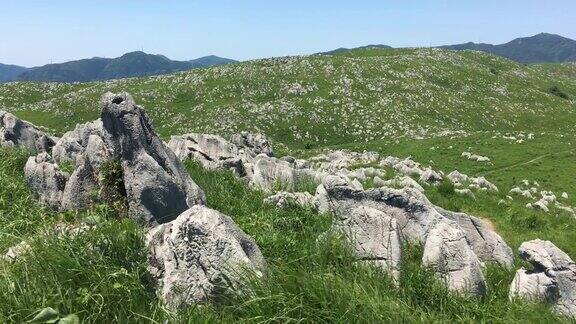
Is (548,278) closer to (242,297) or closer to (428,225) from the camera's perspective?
(428,225)

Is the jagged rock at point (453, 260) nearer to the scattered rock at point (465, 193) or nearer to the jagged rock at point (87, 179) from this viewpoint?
the jagged rock at point (87, 179)

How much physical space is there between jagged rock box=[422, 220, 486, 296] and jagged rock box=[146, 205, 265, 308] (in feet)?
15.1

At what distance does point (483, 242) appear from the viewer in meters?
16.5

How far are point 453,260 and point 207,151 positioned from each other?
24431mm

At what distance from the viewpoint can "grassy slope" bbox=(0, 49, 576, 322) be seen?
24.5 ft

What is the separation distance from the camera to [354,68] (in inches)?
4336

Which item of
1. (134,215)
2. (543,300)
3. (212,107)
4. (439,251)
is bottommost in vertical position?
(212,107)

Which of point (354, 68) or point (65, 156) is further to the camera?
point (354, 68)

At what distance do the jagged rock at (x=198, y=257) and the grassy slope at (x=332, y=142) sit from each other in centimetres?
42

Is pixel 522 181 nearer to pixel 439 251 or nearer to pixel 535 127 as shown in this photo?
pixel 439 251

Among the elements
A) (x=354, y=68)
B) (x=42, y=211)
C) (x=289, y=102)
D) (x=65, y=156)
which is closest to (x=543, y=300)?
(x=42, y=211)

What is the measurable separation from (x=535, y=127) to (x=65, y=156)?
306 ft

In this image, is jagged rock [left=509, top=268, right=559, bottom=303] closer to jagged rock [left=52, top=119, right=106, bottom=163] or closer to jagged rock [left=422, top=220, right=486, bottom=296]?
jagged rock [left=422, top=220, right=486, bottom=296]

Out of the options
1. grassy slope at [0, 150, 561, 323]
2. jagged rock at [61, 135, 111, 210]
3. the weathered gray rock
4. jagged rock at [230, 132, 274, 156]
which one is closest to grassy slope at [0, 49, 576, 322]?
grassy slope at [0, 150, 561, 323]
